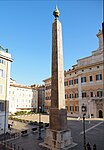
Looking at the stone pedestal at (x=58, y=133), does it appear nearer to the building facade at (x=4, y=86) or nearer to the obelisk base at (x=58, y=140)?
the obelisk base at (x=58, y=140)

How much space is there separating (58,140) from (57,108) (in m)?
2.82

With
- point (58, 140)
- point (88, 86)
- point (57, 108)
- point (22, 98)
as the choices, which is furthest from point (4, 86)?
point (22, 98)

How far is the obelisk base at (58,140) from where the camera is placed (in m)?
14.4

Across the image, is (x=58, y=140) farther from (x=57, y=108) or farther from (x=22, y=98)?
(x=22, y=98)

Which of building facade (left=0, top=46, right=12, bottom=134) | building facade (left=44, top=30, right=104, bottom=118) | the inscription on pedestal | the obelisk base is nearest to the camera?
the obelisk base

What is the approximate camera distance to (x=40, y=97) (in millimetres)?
65875

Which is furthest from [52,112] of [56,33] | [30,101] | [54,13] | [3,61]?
[30,101]

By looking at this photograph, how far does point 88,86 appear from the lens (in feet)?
127

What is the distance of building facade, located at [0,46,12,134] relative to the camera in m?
22.5

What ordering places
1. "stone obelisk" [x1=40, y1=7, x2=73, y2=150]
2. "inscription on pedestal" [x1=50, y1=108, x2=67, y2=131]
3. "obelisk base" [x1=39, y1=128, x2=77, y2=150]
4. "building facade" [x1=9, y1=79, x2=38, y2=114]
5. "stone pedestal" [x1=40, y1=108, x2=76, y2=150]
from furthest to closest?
"building facade" [x1=9, y1=79, x2=38, y2=114]
"inscription on pedestal" [x1=50, y1=108, x2=67, y2=131]
"stone obelisk" [x1=40, y1=7, x2=73, y2=150]
"stone pedestal" [x1=40, y1=108, x2=76, y2=150]
"obelisk base" [x1=39, y1=128, x2=77, y2=150]

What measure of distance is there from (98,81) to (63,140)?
24.5 m

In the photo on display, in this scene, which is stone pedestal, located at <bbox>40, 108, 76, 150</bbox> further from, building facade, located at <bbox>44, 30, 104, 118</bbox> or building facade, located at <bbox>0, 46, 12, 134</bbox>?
building facade, located at <bbox>44, 30, 104, 118</bbox>

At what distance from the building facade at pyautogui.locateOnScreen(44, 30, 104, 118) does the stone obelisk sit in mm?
20732

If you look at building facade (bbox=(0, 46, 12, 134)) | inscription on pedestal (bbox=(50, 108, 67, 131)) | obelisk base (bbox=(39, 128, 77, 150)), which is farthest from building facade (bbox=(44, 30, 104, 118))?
obelisk base (bbox=(39, 128, 77, 150))
